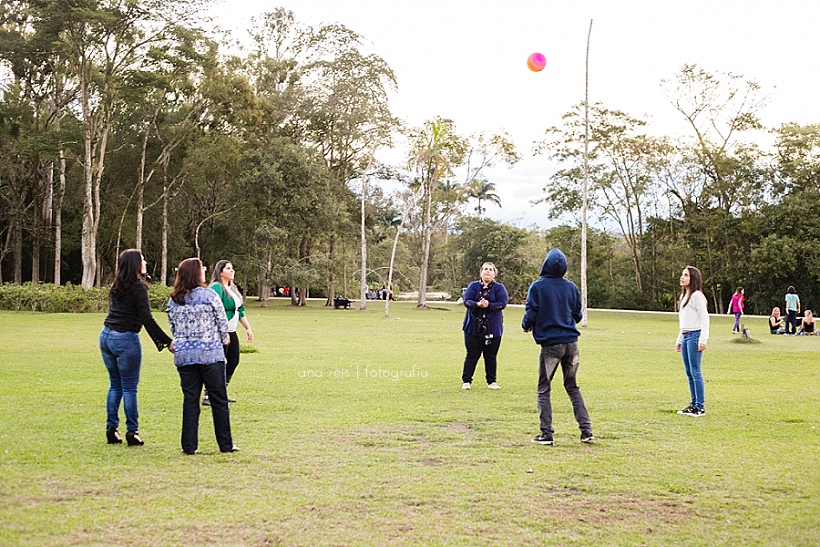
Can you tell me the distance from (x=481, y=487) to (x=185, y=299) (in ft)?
9.48

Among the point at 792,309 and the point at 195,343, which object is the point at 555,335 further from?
the point at 792,309

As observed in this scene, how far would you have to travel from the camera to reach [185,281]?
21.4 feet

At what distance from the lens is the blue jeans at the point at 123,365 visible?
6.72 m

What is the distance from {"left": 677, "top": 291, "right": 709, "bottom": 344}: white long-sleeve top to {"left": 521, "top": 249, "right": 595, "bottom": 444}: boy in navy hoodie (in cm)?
220

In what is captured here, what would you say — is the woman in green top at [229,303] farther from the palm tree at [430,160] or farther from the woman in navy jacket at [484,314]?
the palm tree at [430,160]

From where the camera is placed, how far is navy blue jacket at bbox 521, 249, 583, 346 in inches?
284

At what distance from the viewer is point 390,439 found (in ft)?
24.2

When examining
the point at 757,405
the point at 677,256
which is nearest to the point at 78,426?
the point at 757,405

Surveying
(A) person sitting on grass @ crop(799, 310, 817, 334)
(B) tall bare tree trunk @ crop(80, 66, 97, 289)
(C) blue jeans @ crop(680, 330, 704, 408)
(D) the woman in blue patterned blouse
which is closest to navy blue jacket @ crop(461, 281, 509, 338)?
(C) blue jeans @ crop(680, 330, 704, 408)

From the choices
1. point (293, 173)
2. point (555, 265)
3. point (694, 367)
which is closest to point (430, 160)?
point (293, 173)

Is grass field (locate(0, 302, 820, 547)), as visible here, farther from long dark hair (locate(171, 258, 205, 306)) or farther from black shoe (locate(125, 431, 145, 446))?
long dark hair (locate(171, 258, 205, 306))

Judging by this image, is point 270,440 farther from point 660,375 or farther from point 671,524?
point 660,375

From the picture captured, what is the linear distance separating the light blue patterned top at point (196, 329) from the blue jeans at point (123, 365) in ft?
1.47

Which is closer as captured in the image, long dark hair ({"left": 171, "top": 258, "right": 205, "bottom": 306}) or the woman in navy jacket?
long dark hair ({"left": 171, "top": 258, "right": 205, "bottom": 306})
